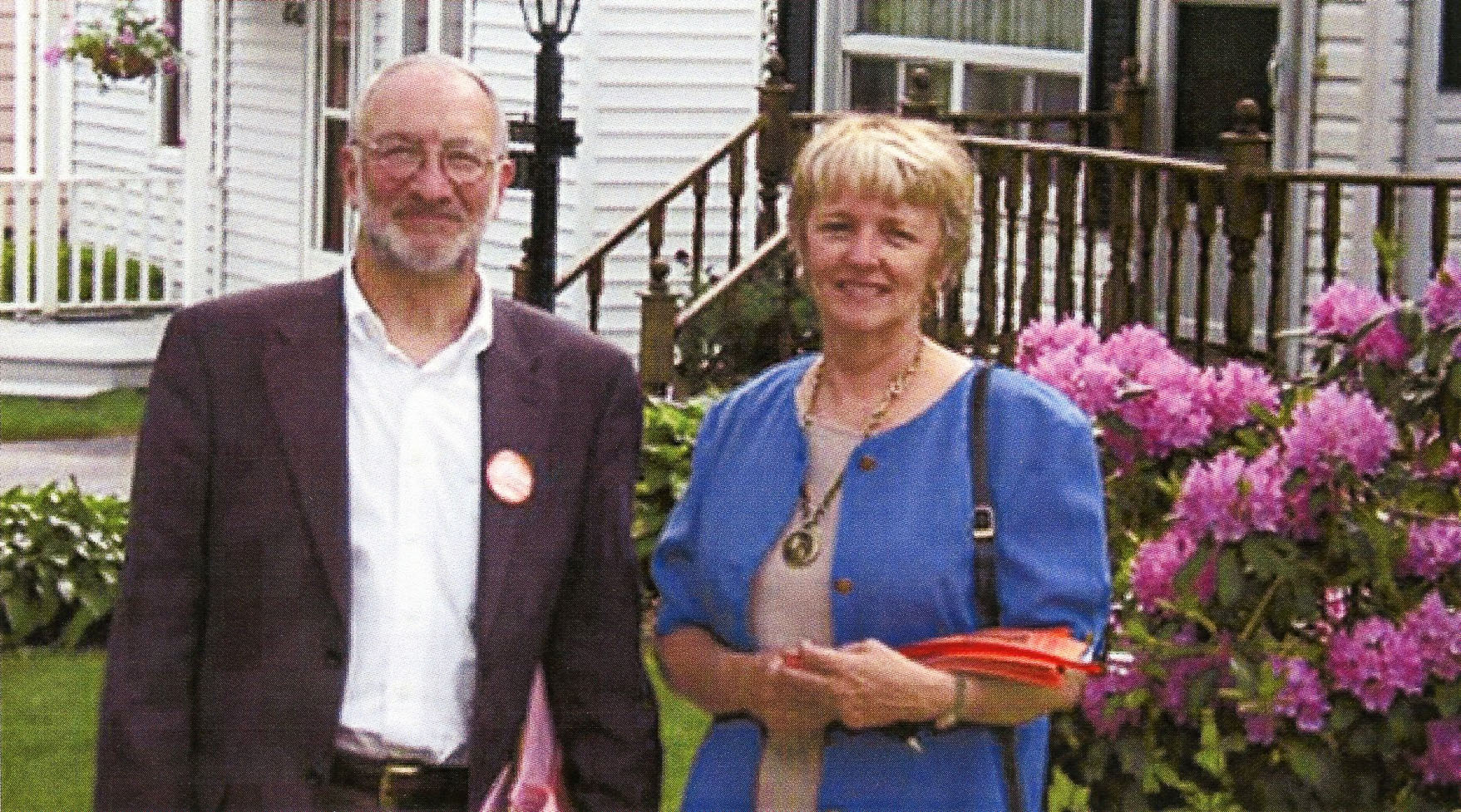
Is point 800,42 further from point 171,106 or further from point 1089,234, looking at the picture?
point 171,106

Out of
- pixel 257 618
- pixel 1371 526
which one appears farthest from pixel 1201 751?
pixel 257 618

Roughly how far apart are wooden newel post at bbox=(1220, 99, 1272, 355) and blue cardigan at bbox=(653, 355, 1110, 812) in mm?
7520

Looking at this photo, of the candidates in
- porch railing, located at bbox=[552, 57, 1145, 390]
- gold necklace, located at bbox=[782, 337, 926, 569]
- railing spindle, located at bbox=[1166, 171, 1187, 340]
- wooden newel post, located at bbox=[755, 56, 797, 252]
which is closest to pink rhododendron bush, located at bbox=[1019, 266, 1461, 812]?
gold necklace, located at bbox=[782, 337, 926, 569]

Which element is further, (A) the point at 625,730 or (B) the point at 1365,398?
(B) the point at 1365,398

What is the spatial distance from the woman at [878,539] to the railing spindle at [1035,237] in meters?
8.43

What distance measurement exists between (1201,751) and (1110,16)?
9198 millimetres

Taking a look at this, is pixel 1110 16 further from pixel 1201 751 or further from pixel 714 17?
pixel 1201 751

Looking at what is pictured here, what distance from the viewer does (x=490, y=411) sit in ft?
14.6

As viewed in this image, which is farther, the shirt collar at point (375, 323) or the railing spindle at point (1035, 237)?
the railing spindle at point (1035, 237)

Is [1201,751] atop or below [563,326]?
below

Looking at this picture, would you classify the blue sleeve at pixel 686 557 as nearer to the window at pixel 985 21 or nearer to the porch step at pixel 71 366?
the window at pixel 985 21

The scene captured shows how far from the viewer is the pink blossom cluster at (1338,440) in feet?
18.4

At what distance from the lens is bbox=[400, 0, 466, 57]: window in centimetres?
2195

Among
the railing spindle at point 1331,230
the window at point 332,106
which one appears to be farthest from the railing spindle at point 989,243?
the window at point 332,106
